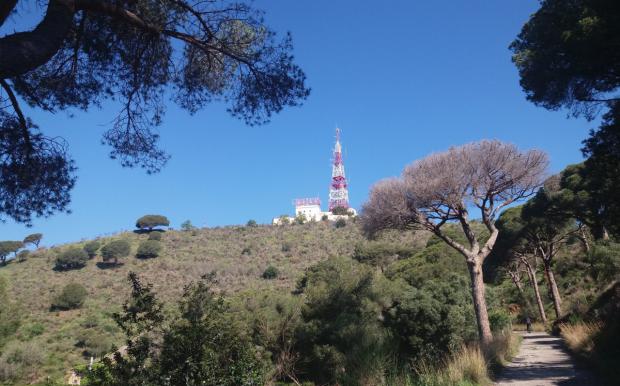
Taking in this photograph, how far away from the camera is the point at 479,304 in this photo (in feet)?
36.8

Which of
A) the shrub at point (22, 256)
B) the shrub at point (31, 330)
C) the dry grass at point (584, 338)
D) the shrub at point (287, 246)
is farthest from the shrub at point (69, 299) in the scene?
the dry grass at point (584, 338)

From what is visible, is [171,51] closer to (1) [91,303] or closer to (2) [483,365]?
(2) [483,365]

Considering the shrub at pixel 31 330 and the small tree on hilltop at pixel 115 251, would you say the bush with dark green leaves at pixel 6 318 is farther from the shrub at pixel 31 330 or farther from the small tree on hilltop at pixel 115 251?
the small tree on hilltop at pixel 115 251

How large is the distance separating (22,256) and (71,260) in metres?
11.8

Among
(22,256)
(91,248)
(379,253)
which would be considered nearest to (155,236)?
(91,248)

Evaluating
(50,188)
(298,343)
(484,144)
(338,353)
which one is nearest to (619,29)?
(484,144)

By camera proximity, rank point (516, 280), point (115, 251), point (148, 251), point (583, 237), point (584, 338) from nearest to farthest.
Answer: point (584, 338) < point (583, 237) < point (516, 280) < point (115, 251) < point (148, 251)

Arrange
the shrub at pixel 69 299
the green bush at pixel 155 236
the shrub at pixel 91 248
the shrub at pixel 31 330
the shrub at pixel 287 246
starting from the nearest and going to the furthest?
the shrub at pixel 31 330 < the shrub at pixel 69 299 < the shrub at pixel 91 248 < the shrub at pixel 287 246 < the green bush at pixel 155 236

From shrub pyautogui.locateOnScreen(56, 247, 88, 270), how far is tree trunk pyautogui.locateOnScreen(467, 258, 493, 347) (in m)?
63.3

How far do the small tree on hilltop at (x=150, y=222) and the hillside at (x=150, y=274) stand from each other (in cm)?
392

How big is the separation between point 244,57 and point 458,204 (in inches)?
310

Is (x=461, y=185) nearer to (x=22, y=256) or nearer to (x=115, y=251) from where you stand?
(x=115, y=251)

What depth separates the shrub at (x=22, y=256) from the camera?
217ft

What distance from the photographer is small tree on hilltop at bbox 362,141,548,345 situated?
12023 mm
